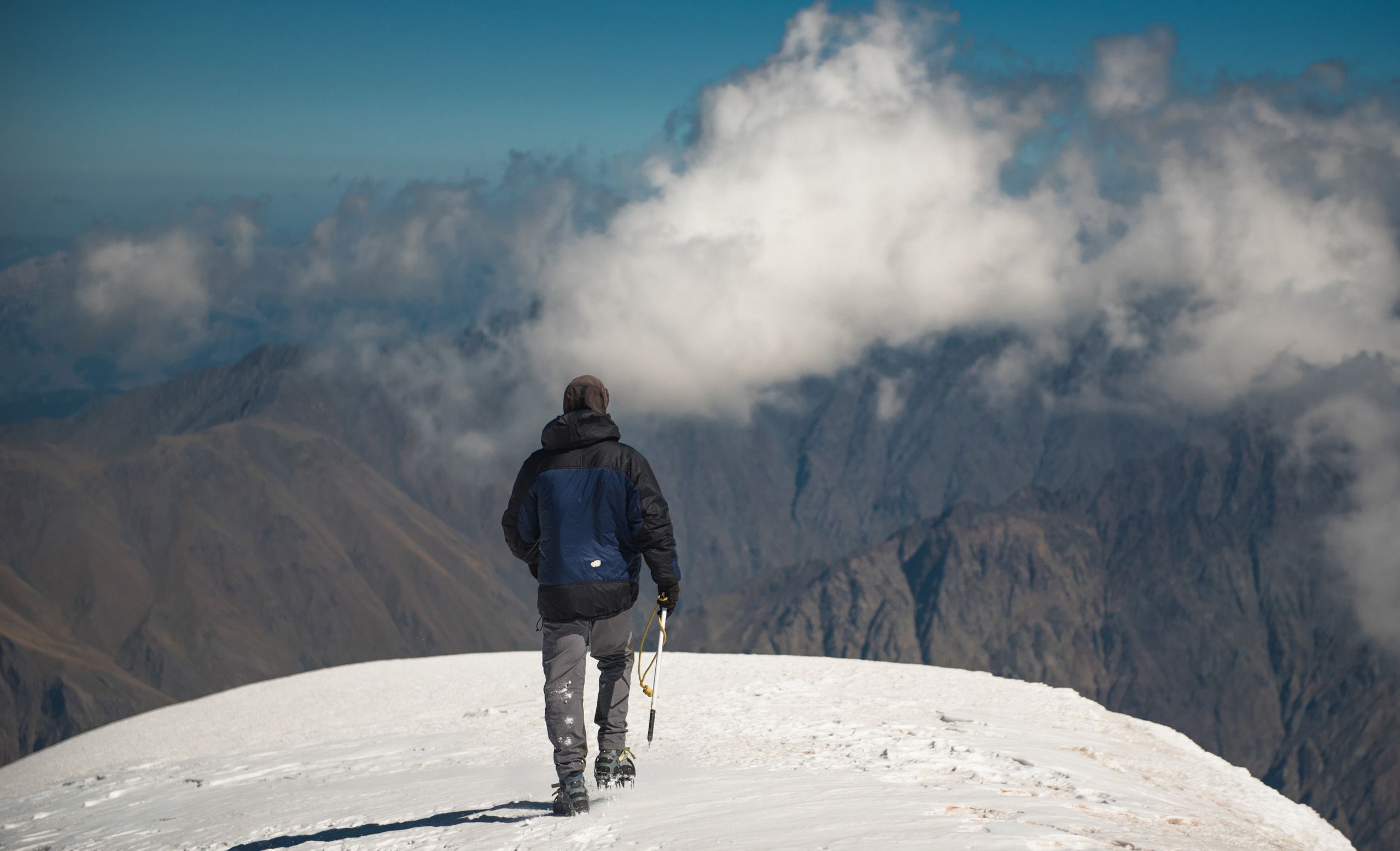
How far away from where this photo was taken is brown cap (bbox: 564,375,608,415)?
11.1m

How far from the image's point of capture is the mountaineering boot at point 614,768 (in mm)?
11852

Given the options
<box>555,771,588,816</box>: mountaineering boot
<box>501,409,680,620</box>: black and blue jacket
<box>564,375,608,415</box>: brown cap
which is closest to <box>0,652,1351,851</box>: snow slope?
<box>555,771,588,816</box>: mountaineering boot

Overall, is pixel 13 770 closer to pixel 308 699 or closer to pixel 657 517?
pixel 308 699

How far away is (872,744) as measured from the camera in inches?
583

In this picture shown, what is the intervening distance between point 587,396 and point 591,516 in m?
1.16

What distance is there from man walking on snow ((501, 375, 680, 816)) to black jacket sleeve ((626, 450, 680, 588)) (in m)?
0.01

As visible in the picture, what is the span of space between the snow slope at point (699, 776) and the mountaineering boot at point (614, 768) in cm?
34

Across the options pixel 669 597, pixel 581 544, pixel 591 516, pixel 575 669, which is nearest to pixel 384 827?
pixel 575 669

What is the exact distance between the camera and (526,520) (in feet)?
37.2

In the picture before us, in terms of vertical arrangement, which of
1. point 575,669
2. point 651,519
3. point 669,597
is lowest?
point 575,669

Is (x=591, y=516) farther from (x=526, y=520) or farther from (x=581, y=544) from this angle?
(x=526, y=520)

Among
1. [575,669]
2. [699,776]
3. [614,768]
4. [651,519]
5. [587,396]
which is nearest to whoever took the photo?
[651,519]

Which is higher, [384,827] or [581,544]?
[581,544]

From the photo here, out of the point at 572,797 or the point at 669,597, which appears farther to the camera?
the point at 669,597
